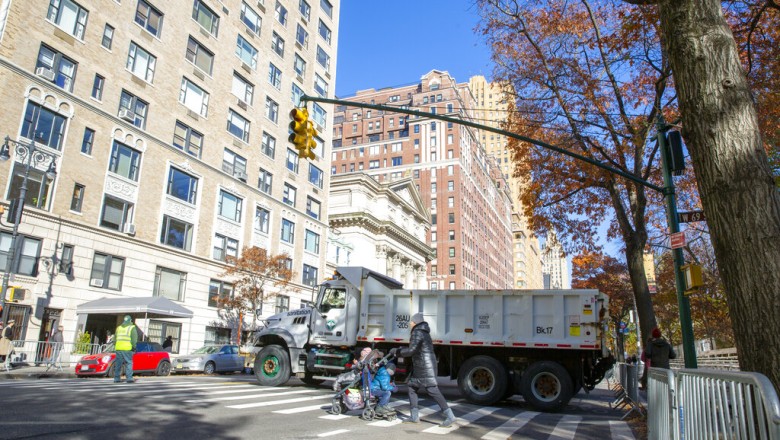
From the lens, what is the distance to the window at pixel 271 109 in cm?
4000

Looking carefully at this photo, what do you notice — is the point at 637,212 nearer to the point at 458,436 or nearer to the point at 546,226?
the point at 546,226

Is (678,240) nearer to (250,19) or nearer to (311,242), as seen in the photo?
(311,242)

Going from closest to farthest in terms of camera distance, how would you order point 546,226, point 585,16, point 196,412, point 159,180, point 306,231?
point 196,412, point 585,16, point 546,226, point 159,180, point 306,231

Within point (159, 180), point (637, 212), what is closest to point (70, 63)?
point (159, 180)

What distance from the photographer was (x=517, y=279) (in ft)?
508

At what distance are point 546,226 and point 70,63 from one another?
24.5 metres

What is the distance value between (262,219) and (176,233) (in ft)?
26.6

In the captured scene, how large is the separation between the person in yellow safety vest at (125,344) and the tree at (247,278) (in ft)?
57.8

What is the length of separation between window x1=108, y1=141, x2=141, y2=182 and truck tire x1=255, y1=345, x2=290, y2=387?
17.7 meters

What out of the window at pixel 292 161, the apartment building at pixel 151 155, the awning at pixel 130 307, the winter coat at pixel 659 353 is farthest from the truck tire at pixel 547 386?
the window at pixel 292 161

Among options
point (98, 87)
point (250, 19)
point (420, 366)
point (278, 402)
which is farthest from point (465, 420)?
point (250, 19)

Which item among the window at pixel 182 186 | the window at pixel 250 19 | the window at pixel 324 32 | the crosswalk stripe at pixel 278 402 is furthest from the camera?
the window at pixel 324 32

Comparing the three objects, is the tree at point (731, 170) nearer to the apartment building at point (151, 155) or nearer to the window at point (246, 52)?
the apartment building at point (151, 155)

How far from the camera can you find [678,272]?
9828mm
